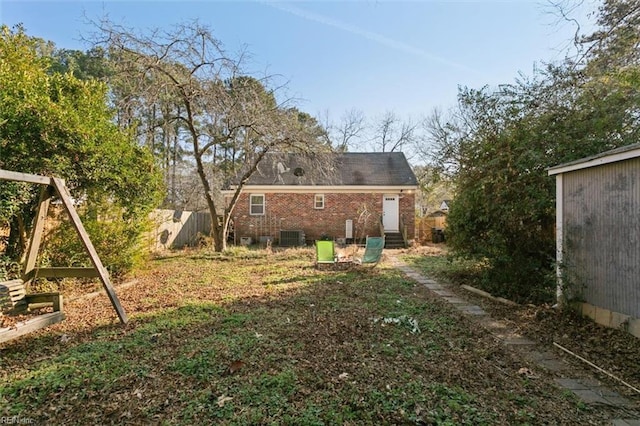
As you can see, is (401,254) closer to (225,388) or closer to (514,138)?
(514,138)

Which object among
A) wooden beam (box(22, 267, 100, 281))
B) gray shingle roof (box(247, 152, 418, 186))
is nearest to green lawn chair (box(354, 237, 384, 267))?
wooden beam (box(22, 267, 100, 281))

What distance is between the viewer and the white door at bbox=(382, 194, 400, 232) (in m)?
17.1

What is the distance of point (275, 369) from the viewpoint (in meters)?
3.22

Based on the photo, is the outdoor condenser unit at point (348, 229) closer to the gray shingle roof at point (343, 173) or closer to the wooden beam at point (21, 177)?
the gray shingle roof at point (343, 173)

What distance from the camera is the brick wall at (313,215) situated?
16984mm

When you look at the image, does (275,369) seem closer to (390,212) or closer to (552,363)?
(552,363)

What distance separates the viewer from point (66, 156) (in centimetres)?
589

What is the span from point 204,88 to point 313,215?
875 cm

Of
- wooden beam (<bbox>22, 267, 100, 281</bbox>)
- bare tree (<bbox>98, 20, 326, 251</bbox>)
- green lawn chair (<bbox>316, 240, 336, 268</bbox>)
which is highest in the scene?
bare tree (<bbox>98, 20, 326, 251</bbox>)

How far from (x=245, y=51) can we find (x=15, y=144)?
265 inches

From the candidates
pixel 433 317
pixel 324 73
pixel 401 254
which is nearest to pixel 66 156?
pixel 433 317

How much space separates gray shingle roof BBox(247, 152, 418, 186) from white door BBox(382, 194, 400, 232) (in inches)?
31.8

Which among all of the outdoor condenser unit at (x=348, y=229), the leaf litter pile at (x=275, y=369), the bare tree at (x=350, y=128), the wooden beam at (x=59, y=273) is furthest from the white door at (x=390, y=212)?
the wooden beam at (x=59, y=273)

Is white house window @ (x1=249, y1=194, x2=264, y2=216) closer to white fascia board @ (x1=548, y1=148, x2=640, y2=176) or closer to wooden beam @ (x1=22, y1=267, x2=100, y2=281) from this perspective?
wooden beam @ (x1=22, y1=267, x2=100, y2=281)
